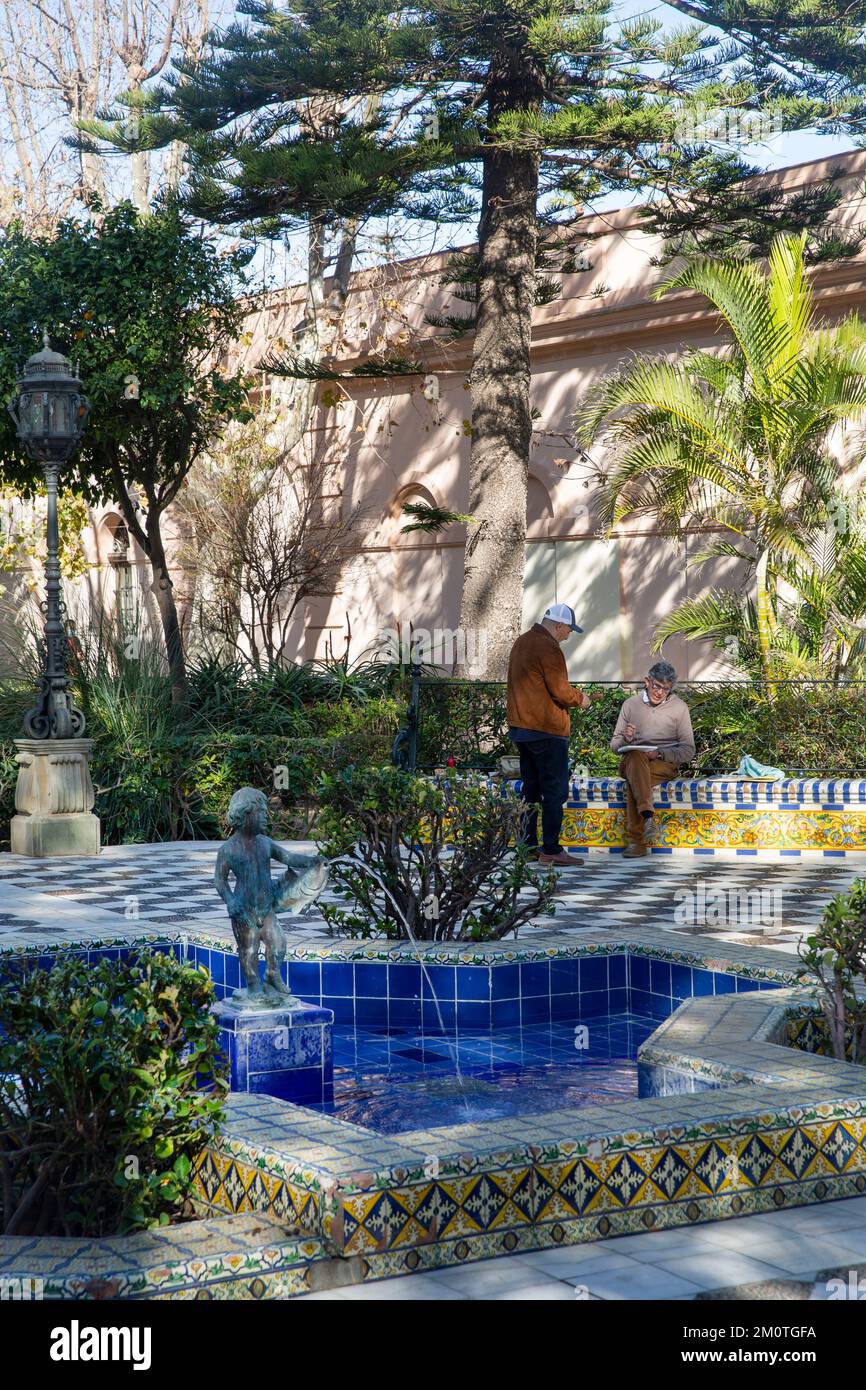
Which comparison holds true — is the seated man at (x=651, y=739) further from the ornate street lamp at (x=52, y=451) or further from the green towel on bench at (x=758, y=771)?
the ornate street lamp at (x=52, y=451)

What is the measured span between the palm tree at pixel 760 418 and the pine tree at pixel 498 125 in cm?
92

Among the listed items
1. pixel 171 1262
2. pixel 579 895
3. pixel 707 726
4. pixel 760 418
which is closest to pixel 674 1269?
pixel 171 1262

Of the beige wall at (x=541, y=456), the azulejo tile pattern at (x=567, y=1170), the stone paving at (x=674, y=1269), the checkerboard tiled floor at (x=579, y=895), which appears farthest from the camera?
the beige wall at (x=541, y=456)

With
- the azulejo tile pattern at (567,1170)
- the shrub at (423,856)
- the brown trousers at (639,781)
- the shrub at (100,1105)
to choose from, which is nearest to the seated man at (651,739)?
the brown trousers at (639,781)

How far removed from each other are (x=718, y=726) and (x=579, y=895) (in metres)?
3.53

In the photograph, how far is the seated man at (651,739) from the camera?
11.0 m

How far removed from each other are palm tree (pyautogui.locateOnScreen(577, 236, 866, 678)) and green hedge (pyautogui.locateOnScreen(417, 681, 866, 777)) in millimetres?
806

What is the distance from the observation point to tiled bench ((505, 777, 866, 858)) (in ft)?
35.8

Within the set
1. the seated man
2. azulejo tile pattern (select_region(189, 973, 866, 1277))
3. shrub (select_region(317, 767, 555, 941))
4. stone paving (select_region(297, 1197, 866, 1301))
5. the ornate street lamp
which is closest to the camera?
stone paving (select_region(297, 1197, 866, 1301))

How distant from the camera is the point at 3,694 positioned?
13539 millimetres

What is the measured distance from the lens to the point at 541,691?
10.0 meters

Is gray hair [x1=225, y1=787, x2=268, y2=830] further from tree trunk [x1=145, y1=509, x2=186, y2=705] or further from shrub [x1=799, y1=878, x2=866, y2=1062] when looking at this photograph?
tree trunk [x1=145, y1=509, x2=186, y2=705]

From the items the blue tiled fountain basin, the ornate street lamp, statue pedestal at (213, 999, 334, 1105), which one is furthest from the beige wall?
statue pedestal at (213, 999, 334, 1105)
